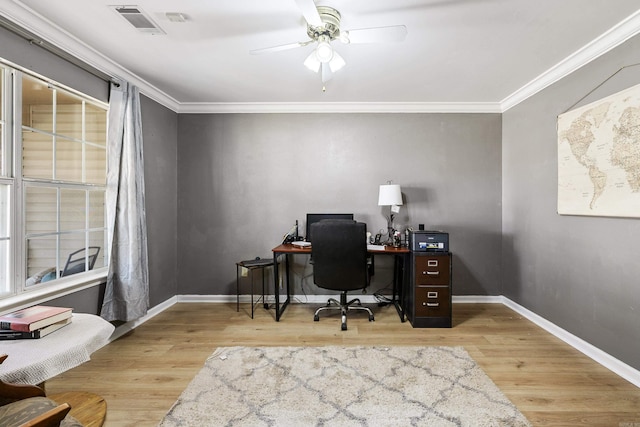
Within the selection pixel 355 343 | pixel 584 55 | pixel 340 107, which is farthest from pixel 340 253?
pixel 584 55

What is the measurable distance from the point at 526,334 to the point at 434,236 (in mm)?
1189

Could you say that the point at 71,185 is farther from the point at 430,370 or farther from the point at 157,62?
the point at 430,370

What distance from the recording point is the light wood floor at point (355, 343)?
171 cm

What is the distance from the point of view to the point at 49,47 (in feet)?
6.52

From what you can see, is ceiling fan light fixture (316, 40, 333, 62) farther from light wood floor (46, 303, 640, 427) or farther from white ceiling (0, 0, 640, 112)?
light wood floor (46, 303, 640, 427)

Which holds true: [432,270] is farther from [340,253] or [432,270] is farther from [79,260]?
[79,260]

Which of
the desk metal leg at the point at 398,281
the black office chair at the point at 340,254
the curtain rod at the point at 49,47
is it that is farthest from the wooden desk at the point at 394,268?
the curtain rod at the point at 49,47

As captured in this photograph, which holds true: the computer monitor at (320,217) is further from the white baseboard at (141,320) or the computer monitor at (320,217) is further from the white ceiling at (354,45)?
the white baseboard at (141,320)

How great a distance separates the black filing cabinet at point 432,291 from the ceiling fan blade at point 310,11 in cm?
219

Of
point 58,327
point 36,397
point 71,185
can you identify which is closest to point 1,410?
point 36,397

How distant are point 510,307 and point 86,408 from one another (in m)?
3.85

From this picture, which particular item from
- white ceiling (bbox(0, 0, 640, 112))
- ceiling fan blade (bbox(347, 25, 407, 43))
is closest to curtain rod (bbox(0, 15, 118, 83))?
white ceiling (bbox(0, 0, 640, 112))

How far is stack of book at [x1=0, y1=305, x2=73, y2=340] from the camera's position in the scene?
1.17 metres

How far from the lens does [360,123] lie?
3561mm
